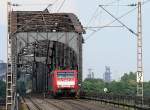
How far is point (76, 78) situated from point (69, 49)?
22.8 m

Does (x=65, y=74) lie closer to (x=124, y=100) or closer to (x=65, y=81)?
(x=65, y=81)

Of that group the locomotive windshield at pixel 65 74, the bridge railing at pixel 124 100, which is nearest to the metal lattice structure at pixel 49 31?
the locomotive windshield at pixel 65 74

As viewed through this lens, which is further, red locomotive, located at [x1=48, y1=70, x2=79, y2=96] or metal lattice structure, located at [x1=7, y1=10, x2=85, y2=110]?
metal lattice structure, located at [x1=7, y1=10, x2=85, y2=110]

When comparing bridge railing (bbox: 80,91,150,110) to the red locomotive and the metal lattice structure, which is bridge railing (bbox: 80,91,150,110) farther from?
the metal lattice structure

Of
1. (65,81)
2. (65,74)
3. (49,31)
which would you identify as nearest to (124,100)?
(65,74)

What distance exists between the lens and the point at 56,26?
103 m

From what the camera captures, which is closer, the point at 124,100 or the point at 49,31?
the point at 124,100

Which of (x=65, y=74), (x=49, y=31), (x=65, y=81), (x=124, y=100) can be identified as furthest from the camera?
(x=49, y=31)

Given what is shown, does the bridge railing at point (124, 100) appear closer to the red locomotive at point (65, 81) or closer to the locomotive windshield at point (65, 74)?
the red locomotive at point (65, 81)

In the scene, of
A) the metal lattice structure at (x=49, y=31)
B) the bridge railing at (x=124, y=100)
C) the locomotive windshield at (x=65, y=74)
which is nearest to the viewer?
the bridge railing at (x=124, y=100)

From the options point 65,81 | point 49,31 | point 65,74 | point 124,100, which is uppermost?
point 49,31

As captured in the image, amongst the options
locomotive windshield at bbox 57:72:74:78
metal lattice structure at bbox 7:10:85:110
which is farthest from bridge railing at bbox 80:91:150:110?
metal lattice structure at bbox 7:10:85:110

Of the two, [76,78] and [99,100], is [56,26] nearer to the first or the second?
[76,78]

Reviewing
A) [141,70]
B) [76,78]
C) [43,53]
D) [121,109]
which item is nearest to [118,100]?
[121,109]
